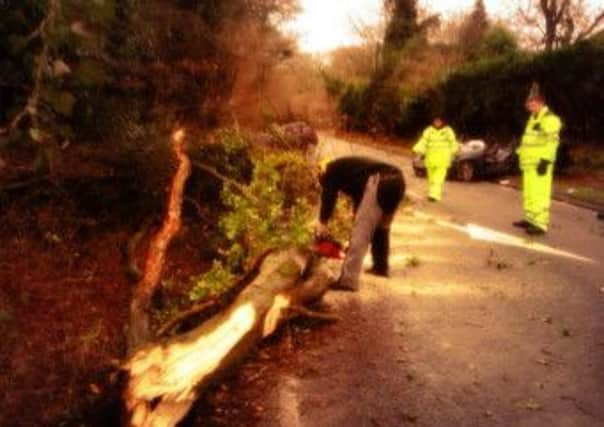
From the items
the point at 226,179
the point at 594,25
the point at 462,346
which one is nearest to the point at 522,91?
the point at 594,25

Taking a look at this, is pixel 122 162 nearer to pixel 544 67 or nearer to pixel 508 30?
pixel 544 67

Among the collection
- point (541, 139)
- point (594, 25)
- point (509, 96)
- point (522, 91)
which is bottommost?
point (541, 139)

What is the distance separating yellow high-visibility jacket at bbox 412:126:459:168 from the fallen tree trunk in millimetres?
8344

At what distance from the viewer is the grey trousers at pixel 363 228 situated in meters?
6.81

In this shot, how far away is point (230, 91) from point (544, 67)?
47.9ft

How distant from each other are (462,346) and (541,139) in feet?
17.2

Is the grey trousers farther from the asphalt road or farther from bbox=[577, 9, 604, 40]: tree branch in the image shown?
bbox=[577, 9, 604, 40]: tree branch

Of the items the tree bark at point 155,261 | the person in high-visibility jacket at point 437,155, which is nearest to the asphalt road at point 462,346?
the tree bark at point 155,261

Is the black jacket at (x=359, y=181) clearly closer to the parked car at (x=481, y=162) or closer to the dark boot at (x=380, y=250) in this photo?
the dark boot at (x=380, y=250)

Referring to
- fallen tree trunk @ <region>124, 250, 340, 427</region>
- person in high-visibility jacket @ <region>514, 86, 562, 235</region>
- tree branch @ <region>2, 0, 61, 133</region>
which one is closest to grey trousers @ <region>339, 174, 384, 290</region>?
fallen tree trunk @ <region>124, 250, 340, 427</region>

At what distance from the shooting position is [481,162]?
18.7 metres

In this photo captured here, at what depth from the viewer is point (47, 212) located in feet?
27.3

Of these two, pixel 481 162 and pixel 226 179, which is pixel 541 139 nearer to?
pixel 226 179

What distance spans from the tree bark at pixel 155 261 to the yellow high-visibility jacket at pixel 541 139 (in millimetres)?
5146
